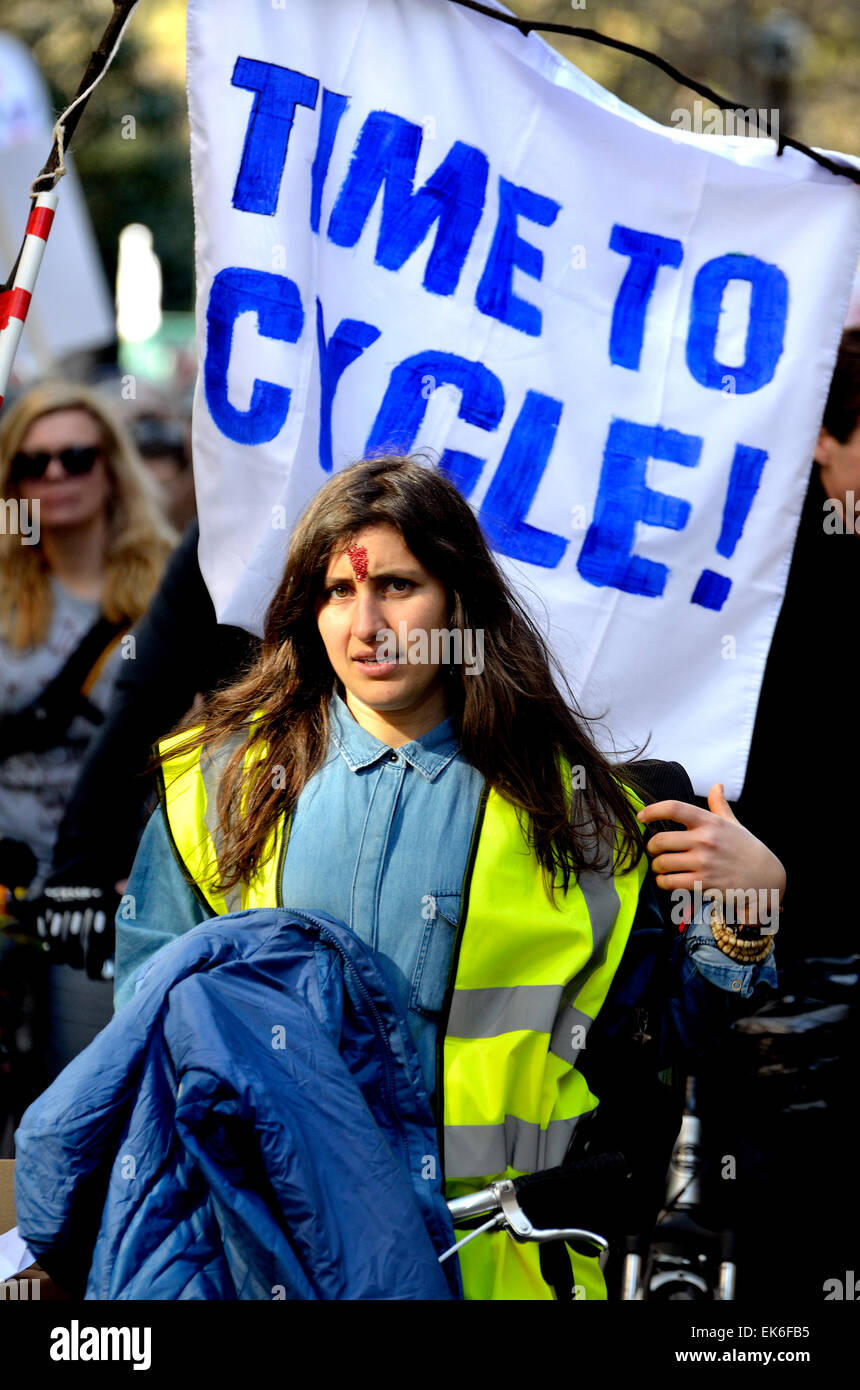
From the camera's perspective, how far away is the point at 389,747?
2361mm

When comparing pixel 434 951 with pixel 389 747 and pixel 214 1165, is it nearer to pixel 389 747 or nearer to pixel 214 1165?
pixel 389 747

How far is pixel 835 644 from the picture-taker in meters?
3.44

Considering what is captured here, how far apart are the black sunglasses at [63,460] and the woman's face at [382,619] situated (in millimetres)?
2285

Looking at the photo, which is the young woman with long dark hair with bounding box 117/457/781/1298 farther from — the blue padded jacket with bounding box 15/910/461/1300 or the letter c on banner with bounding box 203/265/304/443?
the letter c on banner with bounding box 203/265/304/443

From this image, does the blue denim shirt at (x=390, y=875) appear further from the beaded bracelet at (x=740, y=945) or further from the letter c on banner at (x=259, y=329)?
the letter c on banner at (x=259, y=329)

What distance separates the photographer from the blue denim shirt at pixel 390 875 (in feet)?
7.32

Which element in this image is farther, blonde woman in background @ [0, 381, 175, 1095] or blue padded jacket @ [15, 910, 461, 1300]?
blonde woman in background @ [0, 381, 175, 1095]

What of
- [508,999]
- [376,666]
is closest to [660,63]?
[376,666]

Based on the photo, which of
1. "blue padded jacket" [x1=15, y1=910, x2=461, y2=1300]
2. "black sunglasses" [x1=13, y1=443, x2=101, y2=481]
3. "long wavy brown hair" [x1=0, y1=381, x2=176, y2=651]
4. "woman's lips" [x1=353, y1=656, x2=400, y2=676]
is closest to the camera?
"blue padded jacket" [x1=15, y1=910, x2=461, y2=1300]

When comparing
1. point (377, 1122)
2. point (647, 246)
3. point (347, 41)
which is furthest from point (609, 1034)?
point (347, 41)

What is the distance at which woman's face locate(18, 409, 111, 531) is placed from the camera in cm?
438

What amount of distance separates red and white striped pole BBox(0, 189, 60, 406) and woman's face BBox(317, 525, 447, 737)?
1.99 ft

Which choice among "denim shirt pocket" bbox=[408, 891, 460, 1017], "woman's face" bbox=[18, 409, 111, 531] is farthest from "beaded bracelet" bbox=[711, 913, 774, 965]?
"woman's face" bbox=[18, 409, 111, 531]

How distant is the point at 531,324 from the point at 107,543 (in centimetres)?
173
